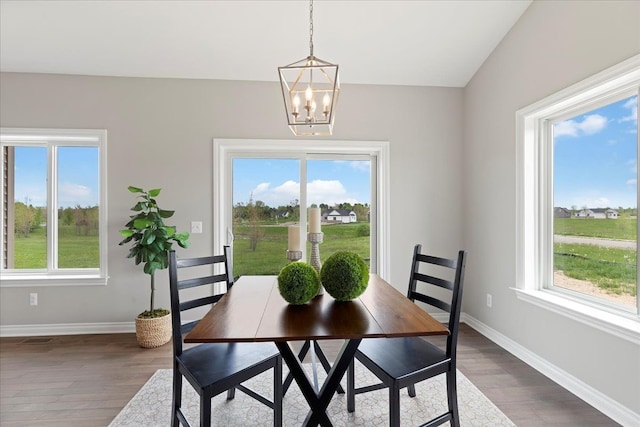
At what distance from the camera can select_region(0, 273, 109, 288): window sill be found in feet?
10.4

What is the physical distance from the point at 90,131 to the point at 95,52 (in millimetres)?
731

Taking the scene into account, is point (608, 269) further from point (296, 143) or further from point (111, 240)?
point (111, 240)

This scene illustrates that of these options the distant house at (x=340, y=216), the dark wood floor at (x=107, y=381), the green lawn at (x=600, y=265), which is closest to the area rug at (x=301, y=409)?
the dark wood floor at (x=107, y=381)

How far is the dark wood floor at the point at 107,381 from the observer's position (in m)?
1.97

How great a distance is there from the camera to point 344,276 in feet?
5.13

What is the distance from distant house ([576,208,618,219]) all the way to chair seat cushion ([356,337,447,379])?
59.5 inches

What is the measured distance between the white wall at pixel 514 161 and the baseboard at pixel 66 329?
11.7 feet

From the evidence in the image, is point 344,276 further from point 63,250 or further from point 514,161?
point 63,250

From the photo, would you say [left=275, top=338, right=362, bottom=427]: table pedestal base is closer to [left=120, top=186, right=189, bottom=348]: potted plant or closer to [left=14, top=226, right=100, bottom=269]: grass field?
[left=120, top=186, right=189, bottom=348]: potted plant

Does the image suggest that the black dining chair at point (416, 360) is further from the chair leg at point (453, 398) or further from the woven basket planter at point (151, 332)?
the woven basket planter at point (151, 332)

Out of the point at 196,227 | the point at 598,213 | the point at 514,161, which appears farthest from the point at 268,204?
the point at 598,213

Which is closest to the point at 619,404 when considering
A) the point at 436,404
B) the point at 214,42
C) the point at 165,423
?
the point at 436,404

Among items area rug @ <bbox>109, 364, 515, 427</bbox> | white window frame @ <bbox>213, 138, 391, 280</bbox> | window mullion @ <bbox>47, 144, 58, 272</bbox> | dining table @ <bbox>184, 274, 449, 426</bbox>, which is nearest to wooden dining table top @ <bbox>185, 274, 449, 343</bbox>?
dining table @ <bbox>184, 274, 449, 426</bbox>

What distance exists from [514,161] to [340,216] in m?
1.73
